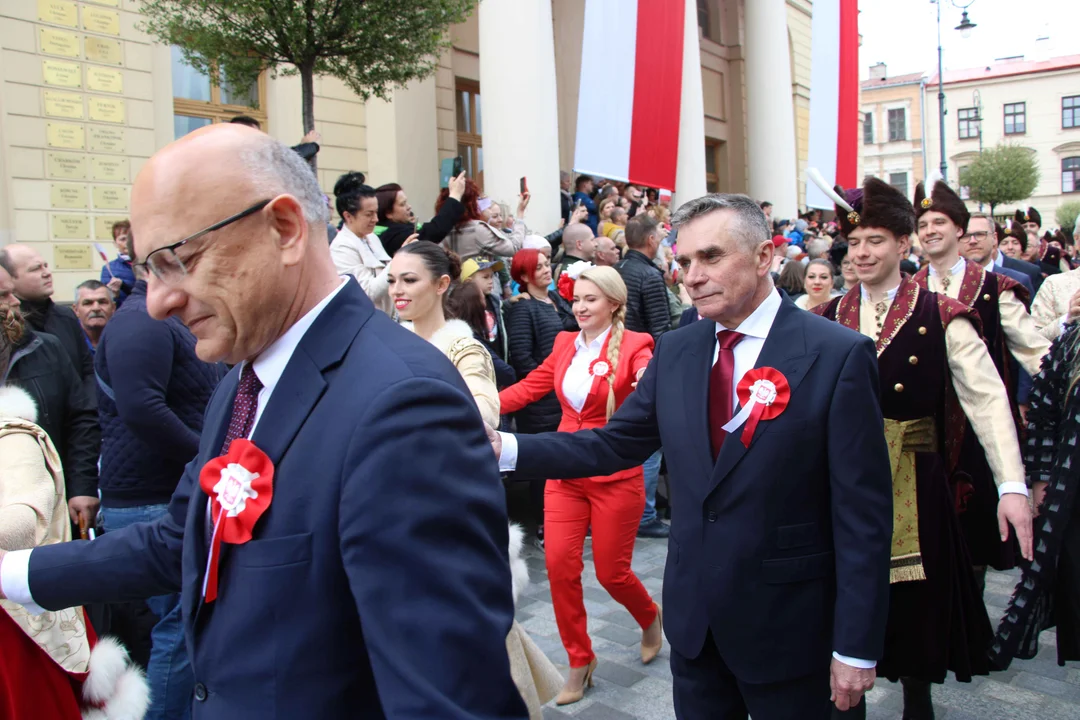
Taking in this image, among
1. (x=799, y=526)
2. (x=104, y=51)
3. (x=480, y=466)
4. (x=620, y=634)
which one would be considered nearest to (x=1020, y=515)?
(x=799, y=526)

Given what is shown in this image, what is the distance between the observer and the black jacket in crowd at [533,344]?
6.62 meters

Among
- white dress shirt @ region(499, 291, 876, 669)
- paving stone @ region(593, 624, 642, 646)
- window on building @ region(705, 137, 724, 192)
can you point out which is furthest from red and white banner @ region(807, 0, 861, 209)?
white dress shirt @ region(499, 291, 876, 669)

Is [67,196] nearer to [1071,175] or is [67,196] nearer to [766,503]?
[766,503]

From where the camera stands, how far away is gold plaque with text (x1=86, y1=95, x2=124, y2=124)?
31.5 ft

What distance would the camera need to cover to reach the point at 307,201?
4.88ft

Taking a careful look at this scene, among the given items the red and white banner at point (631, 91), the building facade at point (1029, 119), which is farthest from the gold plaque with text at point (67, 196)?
the building facade at point (1029, 119)

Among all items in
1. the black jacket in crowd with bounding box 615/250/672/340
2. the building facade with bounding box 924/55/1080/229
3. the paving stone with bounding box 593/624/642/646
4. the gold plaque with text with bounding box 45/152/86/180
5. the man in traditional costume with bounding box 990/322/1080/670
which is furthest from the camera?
the building facade with bounding box 924/55/1080/229

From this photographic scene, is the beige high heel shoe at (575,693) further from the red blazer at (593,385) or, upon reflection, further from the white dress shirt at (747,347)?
the white dress shirt at (747,347)

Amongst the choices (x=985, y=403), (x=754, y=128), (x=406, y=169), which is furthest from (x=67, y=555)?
(x=754, y=128)

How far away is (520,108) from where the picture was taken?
10.4 m

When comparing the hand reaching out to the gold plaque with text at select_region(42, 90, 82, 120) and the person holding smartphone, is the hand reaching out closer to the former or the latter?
the person holding smartphone

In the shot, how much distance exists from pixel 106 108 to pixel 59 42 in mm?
780

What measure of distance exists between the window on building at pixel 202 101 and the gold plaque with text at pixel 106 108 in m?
0.84

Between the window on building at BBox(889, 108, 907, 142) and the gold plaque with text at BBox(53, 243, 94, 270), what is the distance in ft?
225
